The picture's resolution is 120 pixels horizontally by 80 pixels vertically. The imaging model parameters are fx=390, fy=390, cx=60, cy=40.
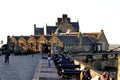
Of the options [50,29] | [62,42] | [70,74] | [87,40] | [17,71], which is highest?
[50,29]

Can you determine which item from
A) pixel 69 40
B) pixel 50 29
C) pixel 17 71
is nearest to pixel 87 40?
pixel 69 40

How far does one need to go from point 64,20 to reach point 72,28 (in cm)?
345

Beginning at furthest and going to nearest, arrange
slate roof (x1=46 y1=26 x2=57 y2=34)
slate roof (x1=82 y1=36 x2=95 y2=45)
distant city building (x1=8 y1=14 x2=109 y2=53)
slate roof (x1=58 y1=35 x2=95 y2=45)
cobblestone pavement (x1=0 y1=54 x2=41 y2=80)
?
slate roof (x1=46 y1=26 x2=57 y2=34)
slate roof (x1=82 y1=36 x2=95 y2=45)
slate roof (x1=58 y1=35 x2=95 y2=45)
distant city building (x1=8 y1=14 x2=109 y2=53)
cobblestone pavement (x1=0 y1=54 x2=41 y2=80)

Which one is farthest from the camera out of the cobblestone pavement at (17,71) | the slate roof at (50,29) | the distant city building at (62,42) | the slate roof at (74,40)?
the slate roof at (50,29)

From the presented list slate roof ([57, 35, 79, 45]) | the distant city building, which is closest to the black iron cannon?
the distant city building

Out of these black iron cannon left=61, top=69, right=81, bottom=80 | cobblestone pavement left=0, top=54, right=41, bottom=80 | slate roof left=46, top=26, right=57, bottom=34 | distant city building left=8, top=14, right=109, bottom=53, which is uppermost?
slate roof left=46, top=26, right=57, bottom=34

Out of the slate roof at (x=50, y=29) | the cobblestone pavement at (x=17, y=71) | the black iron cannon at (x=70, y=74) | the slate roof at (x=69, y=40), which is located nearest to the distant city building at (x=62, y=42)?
the slate roof at (x=69, y=40)

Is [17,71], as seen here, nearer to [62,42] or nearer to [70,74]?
[70,74]

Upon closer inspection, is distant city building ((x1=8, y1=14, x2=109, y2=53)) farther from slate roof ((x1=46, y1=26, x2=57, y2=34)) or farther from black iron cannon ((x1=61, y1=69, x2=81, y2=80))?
black iron cannon ((x1=61, y1=69, x2=81, y2=80))

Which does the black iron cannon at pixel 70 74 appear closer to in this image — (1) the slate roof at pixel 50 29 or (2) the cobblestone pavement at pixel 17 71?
(2) the cobblestone pavement at pixel 17 71

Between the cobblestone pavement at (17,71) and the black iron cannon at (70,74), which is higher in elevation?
the black iron cannon at (70,74)

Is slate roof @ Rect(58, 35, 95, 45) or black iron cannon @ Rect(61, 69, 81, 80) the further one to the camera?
slate roof @ Rect(58, 35, 95, 45)

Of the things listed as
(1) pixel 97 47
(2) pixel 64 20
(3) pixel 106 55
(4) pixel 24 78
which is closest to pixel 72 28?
(2) pixel 64 20

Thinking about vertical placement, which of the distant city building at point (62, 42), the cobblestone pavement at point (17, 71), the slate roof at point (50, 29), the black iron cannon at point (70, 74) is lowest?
the cobblestone pavement at point (17, 71)
